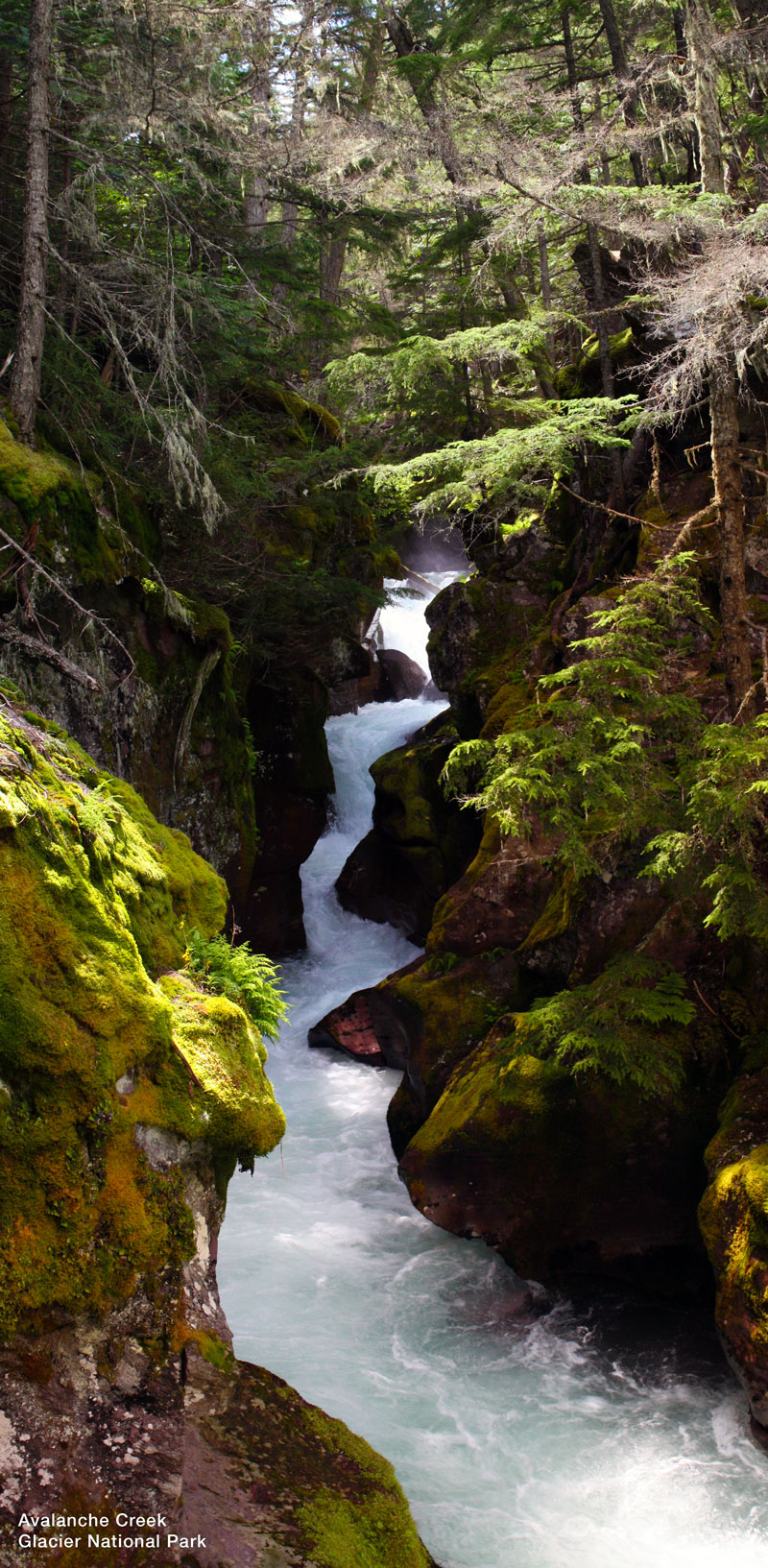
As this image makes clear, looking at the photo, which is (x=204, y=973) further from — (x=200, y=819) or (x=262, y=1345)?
(x=200, y=819)

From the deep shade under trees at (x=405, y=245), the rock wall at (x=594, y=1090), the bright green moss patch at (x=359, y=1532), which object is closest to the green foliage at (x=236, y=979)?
the bright green moss patch at (x=359, y=1532)

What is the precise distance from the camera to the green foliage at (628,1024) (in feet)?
21.8

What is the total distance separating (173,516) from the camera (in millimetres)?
11336

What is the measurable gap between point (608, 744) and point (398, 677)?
1684cm

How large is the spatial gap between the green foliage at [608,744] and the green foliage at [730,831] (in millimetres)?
497

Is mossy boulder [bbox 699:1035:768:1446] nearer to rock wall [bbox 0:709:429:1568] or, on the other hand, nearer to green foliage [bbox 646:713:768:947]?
green foliage [bbox 646:713:768:947]

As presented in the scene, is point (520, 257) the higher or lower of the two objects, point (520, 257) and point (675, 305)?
the higher

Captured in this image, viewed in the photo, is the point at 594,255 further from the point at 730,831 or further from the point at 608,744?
the point at 730,831

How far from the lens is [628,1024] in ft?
23.9

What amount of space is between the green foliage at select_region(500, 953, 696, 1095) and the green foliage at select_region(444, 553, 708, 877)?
3.04ft

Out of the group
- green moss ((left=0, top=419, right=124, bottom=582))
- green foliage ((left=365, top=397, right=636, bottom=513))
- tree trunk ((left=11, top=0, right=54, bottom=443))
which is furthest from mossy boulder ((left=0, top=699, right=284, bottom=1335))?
green foliage ((left=365, top=397, right=636, bottom=513))

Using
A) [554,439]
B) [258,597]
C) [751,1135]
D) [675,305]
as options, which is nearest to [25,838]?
[751,1135]

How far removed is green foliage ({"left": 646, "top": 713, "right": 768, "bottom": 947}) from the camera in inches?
232

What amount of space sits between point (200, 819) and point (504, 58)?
611 inches
